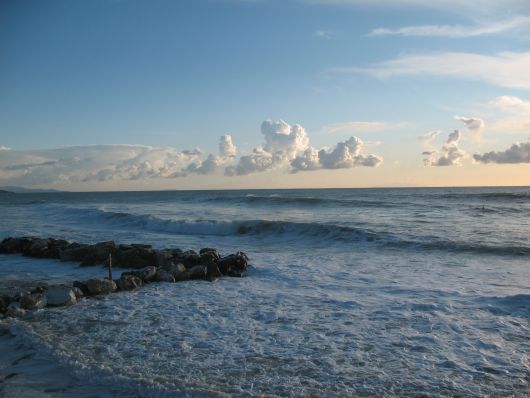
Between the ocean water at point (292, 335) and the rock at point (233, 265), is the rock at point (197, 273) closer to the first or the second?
the ocean water at point (292, 335)

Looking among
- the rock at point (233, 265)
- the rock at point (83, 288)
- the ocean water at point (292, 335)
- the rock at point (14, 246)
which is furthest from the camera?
the rock at point (14, 246)

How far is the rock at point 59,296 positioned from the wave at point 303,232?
1155 centimetres

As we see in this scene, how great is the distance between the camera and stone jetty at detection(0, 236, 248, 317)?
829 centimetres

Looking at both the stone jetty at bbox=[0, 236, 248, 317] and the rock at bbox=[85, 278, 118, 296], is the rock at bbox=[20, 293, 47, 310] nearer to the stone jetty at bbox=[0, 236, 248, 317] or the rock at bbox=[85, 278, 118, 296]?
the stone jetty at bbox=[0, 236, 248, 317]

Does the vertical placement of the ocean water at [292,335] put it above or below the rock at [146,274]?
below

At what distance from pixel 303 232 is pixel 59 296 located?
553 inches

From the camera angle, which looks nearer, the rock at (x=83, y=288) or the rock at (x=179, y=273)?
the rock at (x=83, y=288)

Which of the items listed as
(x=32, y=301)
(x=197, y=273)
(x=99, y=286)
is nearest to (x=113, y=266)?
(x=197, y=273)

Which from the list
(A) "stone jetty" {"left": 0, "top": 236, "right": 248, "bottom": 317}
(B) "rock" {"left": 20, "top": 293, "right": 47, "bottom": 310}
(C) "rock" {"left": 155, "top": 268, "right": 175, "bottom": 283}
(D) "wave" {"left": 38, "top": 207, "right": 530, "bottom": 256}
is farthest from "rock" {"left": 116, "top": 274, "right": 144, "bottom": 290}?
(D) "wave" {"left": 38, "top": 207, "right": 530, "bottom": 256}

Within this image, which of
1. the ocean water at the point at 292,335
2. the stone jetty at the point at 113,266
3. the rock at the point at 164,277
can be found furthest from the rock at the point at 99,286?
the rock at the point at 164,277

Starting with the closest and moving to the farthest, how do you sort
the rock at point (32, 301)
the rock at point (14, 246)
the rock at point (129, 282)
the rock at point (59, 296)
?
1. the rock at point (32, 301)
2. the rock at point (59, 296)
3. the rock at point (129, 282)
4. the rock at point (14, 246)

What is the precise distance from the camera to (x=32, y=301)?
8.04m

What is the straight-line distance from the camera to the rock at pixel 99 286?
359 inches

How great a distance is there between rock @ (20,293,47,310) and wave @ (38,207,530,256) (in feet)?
39.5
